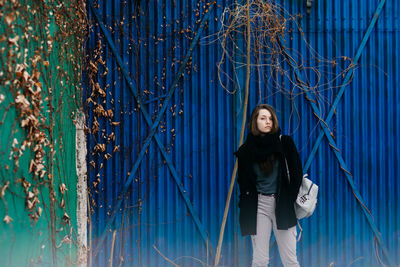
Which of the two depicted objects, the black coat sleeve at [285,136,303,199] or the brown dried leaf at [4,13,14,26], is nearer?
the brown dried leaf at [4,13,14,26]

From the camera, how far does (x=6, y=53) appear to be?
3.30 meters

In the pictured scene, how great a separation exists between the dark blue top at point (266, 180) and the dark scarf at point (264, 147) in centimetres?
10

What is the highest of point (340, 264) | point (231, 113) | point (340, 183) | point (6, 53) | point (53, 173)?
point (6, 53)

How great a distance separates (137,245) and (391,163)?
2813 mm

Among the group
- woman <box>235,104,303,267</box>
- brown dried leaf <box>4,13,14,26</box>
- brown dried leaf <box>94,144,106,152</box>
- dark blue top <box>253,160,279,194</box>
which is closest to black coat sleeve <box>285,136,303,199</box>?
woman <box>235,104,303,267</box>

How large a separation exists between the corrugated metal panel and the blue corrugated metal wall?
1.26 feet

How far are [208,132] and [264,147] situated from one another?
1.10 meters

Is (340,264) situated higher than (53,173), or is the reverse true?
(53,173)

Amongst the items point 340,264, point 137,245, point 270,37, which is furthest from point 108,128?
point 340,264

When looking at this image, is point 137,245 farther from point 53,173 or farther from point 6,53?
point 6,53

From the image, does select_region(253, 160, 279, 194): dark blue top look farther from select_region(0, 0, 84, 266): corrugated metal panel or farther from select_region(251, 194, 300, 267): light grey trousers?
select_region(0, 0, 84, 266): corrugated metal panel

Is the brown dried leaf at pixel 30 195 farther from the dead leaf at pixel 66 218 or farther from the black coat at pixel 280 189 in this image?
the black coat at pixel 280 189

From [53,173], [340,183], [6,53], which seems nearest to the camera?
[6,53]

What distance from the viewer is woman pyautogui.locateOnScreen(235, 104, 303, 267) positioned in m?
3.95
